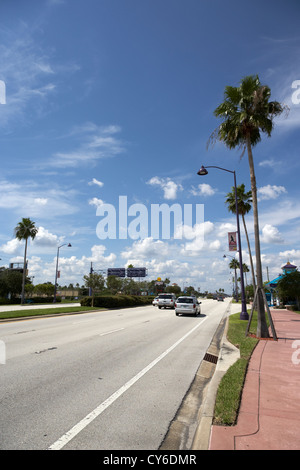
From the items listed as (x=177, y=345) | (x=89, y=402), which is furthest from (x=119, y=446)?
(x=177, y=345)

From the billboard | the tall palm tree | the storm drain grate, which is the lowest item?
the storm drain grate

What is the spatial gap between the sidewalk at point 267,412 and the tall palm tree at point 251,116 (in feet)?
16.9

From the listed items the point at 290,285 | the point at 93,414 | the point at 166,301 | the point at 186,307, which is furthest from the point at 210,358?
the point at 166,301

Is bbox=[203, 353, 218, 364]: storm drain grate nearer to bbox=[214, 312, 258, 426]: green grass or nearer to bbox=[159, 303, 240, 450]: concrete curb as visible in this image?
bbox=[214, 312, 258, 426]: green grass

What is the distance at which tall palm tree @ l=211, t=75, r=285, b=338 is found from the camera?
12242mm

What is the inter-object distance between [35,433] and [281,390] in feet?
14.7

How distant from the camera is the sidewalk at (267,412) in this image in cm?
354

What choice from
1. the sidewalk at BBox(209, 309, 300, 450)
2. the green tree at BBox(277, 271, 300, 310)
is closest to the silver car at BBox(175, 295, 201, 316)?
the green tree at BBox(277, 271, 300, 310)

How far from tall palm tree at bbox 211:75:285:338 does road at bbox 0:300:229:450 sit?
16.1 ft

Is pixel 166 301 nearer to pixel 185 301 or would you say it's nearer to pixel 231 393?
pixel 185 301

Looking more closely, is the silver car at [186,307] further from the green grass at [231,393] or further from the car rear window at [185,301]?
the green grass at [231,393]

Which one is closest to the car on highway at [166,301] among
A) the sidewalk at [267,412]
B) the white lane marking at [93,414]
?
the sidewalk at [267,412]

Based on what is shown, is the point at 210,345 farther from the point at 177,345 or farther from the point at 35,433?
the point at 35,433
